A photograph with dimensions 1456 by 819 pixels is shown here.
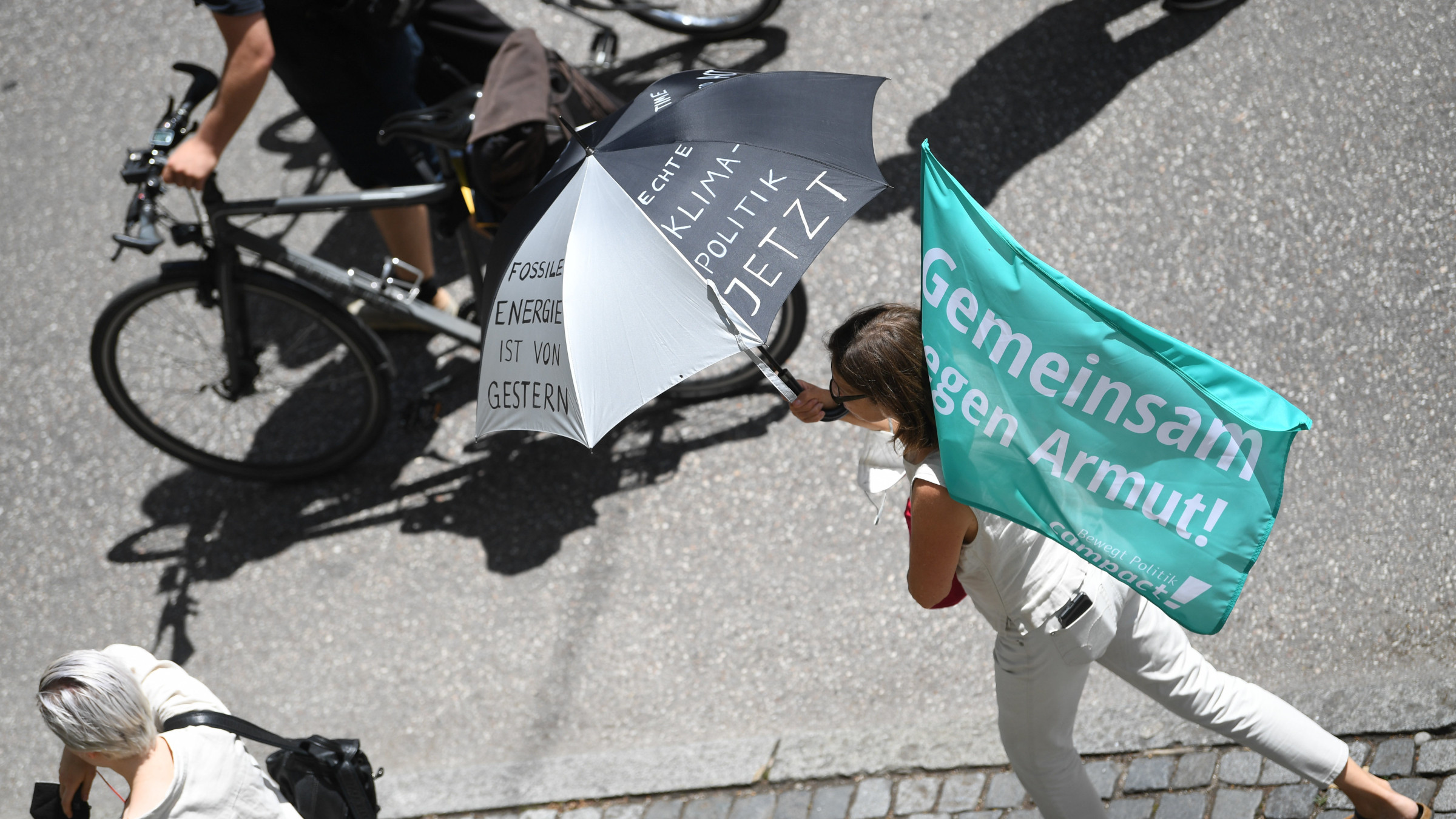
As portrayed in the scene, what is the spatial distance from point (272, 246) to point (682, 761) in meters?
2.38

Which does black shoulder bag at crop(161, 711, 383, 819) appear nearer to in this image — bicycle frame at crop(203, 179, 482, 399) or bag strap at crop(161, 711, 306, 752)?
bag strap at crop(161, 711, 306, 752)

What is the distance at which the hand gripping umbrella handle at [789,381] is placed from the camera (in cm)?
249

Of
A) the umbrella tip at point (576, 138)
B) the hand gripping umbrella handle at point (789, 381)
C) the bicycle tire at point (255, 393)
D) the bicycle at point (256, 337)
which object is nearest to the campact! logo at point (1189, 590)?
the hand gripping umbrella handle at point (789, 381)

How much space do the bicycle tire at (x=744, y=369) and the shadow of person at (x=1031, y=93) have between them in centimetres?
73

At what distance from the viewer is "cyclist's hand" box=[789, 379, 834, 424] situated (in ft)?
8.36

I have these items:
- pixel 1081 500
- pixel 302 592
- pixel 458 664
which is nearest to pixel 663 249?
pixel 1081 500

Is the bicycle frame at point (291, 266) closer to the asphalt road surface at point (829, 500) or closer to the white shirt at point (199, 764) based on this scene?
the asphalt road surface at point (829, 500)

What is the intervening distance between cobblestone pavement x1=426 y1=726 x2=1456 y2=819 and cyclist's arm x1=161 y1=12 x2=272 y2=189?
7.73 feet

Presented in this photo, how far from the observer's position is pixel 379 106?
4.08 metres

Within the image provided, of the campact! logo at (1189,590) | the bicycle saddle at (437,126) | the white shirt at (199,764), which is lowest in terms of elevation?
the campact! logo at (1189,590)

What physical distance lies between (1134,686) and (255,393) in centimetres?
341

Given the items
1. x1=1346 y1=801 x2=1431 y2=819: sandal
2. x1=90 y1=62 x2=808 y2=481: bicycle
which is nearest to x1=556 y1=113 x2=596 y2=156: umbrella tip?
x1=90 y1=62 x2=808 y2=481: bicycle

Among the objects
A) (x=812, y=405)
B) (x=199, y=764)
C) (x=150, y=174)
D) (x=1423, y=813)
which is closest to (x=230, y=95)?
(x=150, y=174)

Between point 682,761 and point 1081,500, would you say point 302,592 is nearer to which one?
point 682,761
